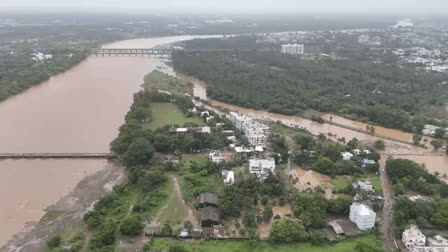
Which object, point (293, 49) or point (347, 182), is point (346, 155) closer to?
Result: point (347, 182)

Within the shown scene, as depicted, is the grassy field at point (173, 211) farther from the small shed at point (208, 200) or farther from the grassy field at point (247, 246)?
the grassy field at point (247, 246)

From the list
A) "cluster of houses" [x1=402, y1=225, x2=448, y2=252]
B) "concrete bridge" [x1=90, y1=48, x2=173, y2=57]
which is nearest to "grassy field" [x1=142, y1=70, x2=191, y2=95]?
"concrete bridge" [x1=90, y1=48, x2=173, y2=57]

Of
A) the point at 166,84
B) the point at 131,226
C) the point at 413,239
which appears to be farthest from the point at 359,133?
the point at 166,84

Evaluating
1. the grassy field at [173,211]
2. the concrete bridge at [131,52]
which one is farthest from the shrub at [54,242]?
the concrete bridge at [131,52]

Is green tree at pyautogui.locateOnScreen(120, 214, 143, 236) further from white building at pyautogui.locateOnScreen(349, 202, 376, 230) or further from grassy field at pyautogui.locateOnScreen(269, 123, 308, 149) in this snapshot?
grassy field at pyautogui.locateOnScreen(269, 123, 308, 149)

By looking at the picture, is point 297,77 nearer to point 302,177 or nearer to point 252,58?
point 252,58

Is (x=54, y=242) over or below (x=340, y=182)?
below
